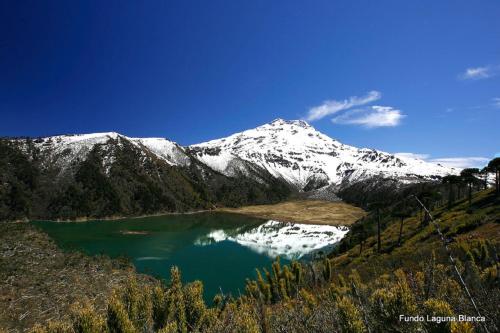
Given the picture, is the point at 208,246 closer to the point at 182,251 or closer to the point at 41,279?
the point at 182,251

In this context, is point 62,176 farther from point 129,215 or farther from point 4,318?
point 4,318

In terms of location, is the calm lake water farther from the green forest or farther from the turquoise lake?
the green forest

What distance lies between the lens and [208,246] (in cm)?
10156

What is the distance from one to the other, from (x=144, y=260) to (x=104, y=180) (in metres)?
137

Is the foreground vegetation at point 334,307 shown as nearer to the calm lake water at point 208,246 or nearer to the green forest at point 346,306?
the green forest at point 346,306

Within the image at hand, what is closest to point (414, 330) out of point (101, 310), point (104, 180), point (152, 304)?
point (152, 304)

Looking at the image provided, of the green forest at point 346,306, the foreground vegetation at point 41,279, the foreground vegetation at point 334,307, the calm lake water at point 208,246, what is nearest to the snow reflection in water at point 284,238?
the calm lake water at point 208,246

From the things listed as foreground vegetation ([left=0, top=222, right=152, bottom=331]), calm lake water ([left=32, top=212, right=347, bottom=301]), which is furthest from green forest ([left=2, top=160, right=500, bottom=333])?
calm lake water ([left=32, top=212, right=347, bottom=301])

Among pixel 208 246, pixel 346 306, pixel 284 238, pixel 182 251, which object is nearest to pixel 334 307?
pixel 346 306

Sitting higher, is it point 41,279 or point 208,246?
point 41,279

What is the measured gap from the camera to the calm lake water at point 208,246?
226 ft

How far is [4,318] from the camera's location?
18.4 metres

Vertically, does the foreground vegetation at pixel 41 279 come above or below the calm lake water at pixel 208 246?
above

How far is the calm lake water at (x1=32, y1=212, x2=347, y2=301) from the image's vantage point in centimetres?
6894
